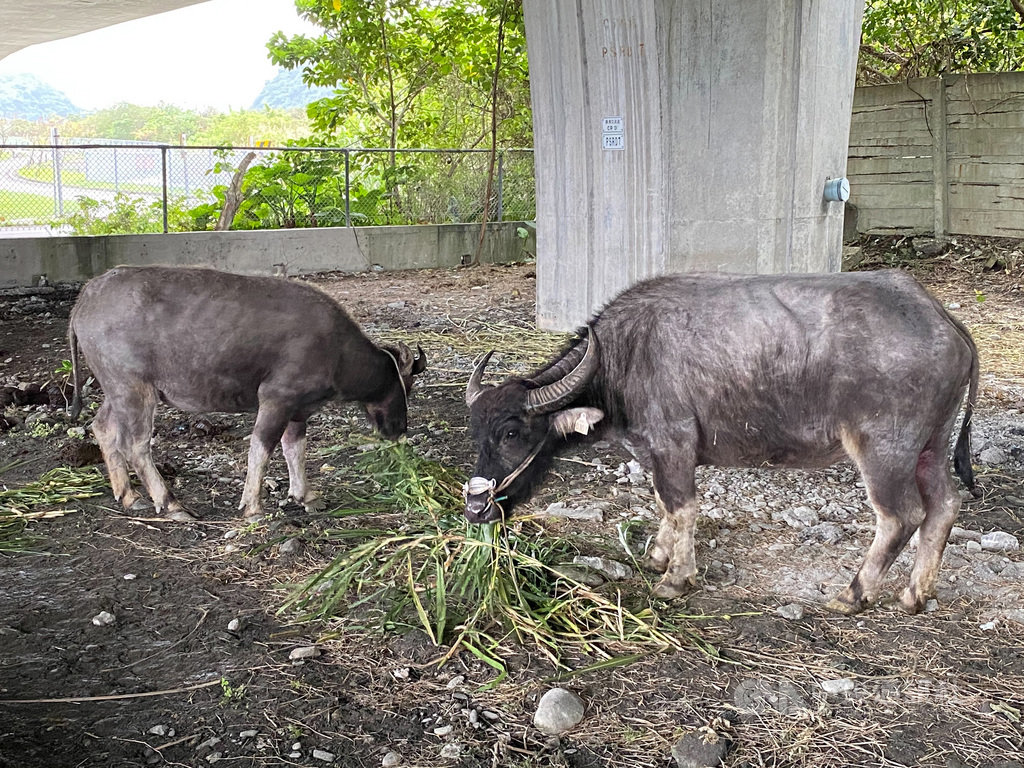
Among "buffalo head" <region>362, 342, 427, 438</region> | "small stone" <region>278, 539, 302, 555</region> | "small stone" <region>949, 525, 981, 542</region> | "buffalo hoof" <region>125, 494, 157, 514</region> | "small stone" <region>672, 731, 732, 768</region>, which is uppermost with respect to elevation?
"buffalo head" <region>362, 342, 427, 438</region>

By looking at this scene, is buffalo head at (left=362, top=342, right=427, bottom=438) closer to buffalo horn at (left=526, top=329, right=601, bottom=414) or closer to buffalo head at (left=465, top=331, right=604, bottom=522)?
buffalo head at (left=465, top=331, right=604, bottom=522)

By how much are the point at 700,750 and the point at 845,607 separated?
1447 millimetres

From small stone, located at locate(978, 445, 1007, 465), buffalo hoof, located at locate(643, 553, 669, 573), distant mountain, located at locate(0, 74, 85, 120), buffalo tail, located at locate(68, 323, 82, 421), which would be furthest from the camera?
distant mountain, located at locate(0, 74, 85, 120)

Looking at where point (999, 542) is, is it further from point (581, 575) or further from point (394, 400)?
point (394, 400)

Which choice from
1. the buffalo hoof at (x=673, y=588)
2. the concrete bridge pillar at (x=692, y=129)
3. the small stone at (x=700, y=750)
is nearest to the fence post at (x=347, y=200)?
the concrete bridge pillar at (x=692, y=129)

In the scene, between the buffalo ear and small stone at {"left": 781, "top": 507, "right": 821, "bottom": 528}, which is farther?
small stone at {"left": 781, "top": 507, "right": 821, "bottom": 528}

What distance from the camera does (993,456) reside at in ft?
21.6

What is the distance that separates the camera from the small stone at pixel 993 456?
6.53 metres

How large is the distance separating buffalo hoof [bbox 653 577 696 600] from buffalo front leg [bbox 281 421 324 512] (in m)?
2.27

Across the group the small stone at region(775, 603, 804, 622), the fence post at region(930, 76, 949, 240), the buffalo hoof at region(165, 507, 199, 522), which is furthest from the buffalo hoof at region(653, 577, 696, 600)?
the fence post at region(930, 76, 949, 240)

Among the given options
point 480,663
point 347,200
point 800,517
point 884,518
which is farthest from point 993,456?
point 347,200

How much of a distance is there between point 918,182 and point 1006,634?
1197 centimetres

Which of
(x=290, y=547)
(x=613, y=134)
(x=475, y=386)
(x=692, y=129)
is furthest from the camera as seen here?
(x=613, y=134)

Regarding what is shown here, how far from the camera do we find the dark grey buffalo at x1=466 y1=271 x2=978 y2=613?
14.5 ft
